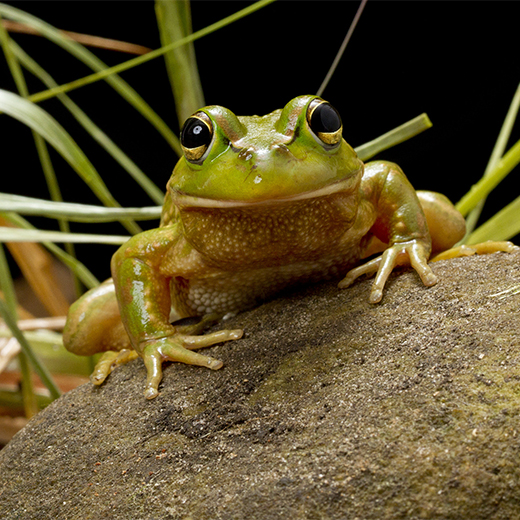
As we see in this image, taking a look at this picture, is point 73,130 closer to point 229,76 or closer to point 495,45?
point 229,76

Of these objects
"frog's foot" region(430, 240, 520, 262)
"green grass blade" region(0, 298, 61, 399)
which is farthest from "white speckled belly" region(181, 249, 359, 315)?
"green grass blade" region(0, 298, 61, 399)

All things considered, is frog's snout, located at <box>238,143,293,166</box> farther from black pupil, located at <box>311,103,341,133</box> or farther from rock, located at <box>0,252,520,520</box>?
rock, located at <box>0,252,520,520</box>

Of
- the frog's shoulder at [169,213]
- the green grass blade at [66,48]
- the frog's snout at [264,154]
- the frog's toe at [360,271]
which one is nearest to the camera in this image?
the frog's snout at [264,154]

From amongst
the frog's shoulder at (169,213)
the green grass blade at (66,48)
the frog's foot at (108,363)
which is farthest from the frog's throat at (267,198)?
the green grass blade at (66,48)

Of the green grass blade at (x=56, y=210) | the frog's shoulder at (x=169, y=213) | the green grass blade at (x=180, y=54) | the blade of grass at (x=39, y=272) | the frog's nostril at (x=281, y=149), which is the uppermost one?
the green grass blade at (x=180, y=54)

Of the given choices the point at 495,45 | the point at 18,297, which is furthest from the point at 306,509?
the point at 18,297

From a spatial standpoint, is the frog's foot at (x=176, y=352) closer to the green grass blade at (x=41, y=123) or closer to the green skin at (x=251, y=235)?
the green skin at (x=251, y=235)

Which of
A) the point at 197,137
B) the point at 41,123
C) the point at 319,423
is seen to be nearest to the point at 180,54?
the point at 41,123
